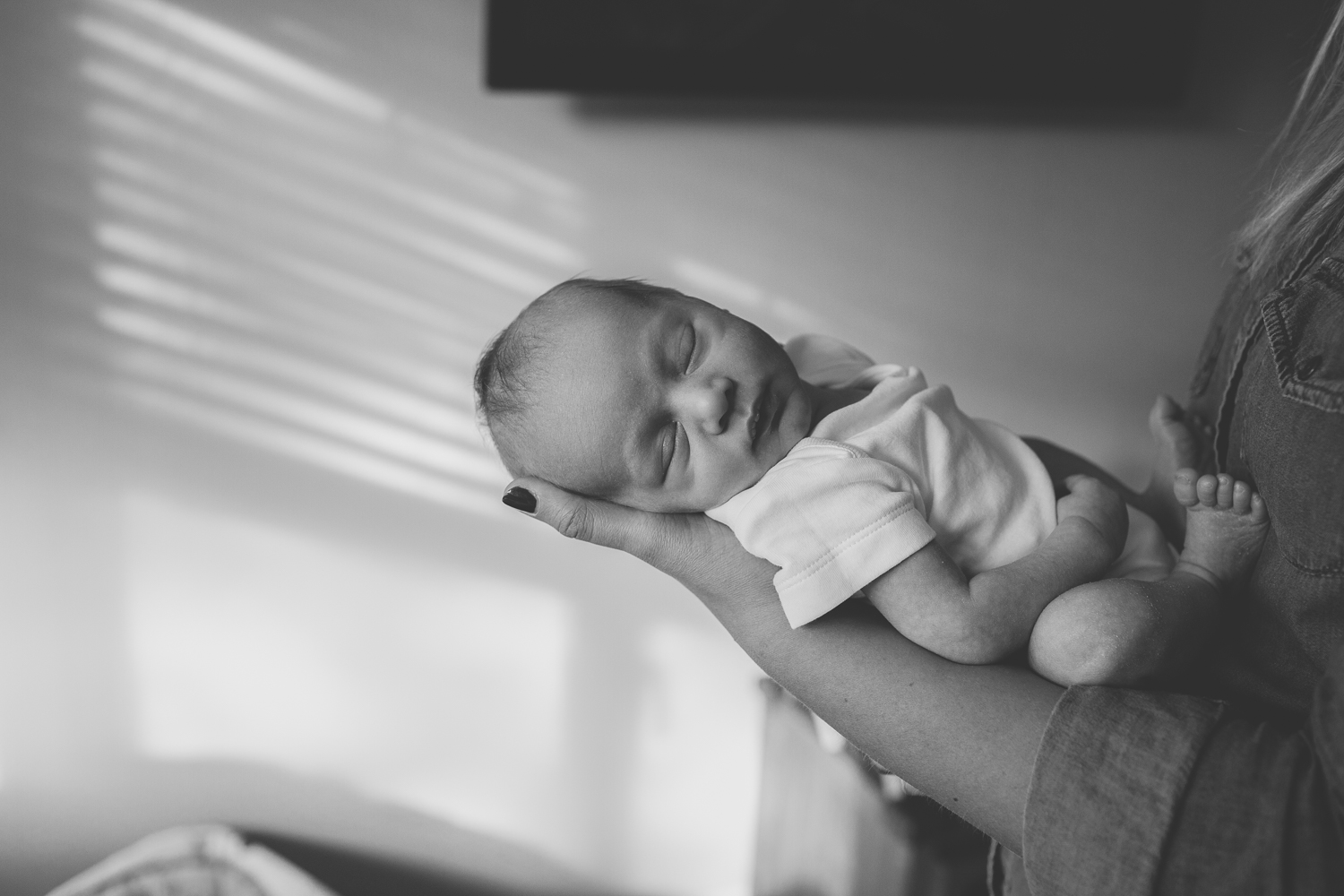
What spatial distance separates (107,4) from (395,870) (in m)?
1.89

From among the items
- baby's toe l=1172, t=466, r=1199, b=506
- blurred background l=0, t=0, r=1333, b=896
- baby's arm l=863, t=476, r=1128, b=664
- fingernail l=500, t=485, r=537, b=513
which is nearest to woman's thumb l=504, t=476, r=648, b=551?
fingernail l=500, t=485, r=537, b=513

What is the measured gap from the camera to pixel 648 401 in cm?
87

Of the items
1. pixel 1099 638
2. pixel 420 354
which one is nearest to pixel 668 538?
pixel 1099 638

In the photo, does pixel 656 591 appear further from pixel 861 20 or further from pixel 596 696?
pixel 861 20

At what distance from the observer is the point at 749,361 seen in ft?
2.91

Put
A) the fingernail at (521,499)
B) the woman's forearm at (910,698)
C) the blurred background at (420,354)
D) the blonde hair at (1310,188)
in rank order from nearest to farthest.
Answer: the woman's forearm at (910,698), the blonde hair at (1310,188), the fingernail at (521,499), the blurred background at (420,354)

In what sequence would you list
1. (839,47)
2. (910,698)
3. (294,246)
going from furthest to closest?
1. (294,246)
2. (839,47)
3. (910,698)

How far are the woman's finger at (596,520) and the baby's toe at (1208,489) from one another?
0.48 metres

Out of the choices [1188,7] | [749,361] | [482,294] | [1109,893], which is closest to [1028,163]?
[1188,7]

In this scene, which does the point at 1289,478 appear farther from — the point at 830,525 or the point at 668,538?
the point at 668,538

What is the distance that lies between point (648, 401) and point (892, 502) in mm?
260

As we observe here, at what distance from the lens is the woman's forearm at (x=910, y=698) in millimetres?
646

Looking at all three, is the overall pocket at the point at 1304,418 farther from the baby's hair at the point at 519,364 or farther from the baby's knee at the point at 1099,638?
the baby's hair at the point at 519,364

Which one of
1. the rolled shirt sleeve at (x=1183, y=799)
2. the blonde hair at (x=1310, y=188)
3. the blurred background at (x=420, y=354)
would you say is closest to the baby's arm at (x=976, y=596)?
the rolled shirt sleeve at (x=1183, y=799)
